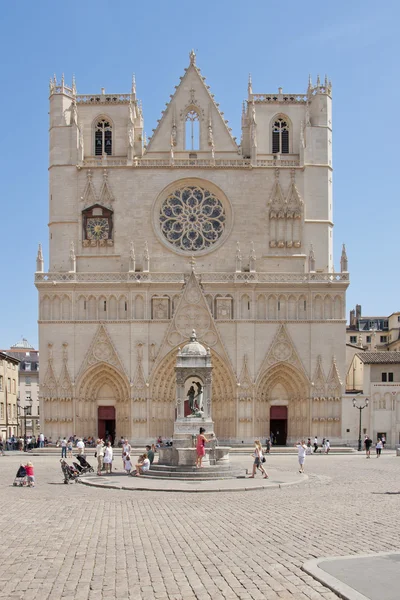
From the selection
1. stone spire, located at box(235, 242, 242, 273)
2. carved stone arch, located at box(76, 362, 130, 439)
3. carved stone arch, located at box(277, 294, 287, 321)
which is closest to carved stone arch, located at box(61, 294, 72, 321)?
carved stone arch, located at box(76, 362, 130, 439)

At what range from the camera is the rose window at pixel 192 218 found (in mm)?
63688

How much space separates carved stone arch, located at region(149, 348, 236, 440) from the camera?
198ft

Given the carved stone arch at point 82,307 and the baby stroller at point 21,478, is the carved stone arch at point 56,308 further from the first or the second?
the baby stroller at point 21,478

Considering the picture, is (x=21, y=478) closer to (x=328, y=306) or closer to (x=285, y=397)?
(x=285, y=397)

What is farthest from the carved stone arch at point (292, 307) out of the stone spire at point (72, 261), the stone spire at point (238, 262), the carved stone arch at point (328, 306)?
the stone spire at point (72, 261)

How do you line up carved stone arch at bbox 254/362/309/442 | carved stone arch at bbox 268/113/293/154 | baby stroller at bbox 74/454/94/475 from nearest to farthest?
baby stroller at bbox 74/454/94/475 → carved stone arch at bbox 254/362/309/442 → carved stone arch at bbox 268/113/293/154

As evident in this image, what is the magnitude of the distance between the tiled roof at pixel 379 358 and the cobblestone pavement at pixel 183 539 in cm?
3379

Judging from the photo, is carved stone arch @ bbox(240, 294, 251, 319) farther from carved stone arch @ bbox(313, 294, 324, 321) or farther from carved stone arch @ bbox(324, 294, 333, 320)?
carved stone arch @ bbox(324, 294, 333, 320)

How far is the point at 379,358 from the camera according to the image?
62375 mm

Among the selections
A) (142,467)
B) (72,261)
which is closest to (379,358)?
(72,261)

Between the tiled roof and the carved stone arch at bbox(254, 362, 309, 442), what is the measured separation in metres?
5.10

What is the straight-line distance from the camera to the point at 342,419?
198 ft

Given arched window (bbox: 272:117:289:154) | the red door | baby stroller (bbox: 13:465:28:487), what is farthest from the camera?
arched window (bbox: 272:117:289:154)

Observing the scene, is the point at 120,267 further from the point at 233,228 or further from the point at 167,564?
the point at 167,564
